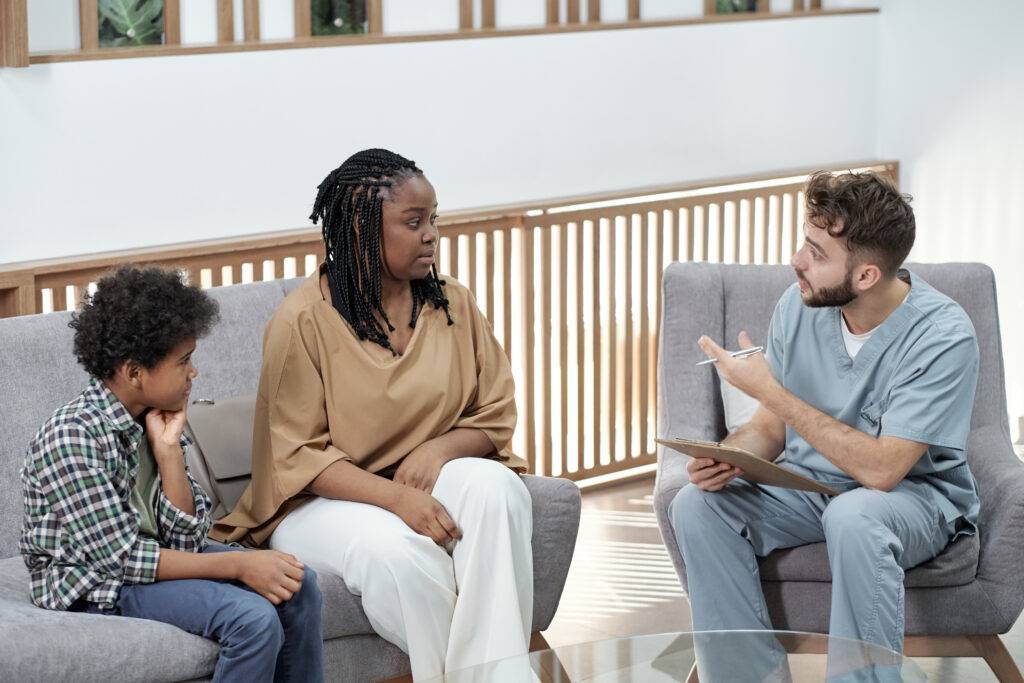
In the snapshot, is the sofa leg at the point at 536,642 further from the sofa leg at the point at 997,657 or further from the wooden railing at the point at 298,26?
the wooden railing at the point at 298,26

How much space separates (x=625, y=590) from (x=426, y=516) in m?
1.17

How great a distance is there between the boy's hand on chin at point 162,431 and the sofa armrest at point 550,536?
653 millimetres

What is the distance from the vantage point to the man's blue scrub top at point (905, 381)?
2.53 meters

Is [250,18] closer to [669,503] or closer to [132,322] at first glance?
[132,322]

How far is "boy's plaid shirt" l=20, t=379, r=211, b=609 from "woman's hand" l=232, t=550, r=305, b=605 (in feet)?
0.45

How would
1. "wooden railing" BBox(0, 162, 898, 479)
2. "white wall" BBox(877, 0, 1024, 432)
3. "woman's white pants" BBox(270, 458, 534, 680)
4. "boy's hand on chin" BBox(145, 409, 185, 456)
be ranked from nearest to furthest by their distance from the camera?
"boy's hand on chin" BBox(145, 409, 185, 456) < "woman's white pants" BBox(270, 458, 534, 680) < "wooden railing" BBox(0, 162, 898, 479) < "white wall" BBox(877, 0, 1024, 432)

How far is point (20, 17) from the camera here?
2994 mm

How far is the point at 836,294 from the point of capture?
8.55 feet

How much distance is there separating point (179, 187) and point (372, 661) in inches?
54.8

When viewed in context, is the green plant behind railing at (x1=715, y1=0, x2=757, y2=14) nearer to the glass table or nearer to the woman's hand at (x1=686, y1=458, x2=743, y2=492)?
the woman's hand at (x1=686, y1=458, x2=743, y2=492)

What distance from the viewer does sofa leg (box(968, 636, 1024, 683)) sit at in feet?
8.57

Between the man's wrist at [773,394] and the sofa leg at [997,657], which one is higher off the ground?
the man's wrist at [773,394]

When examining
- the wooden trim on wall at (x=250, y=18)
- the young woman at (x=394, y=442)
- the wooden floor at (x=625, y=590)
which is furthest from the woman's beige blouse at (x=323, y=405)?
the wooden trim on wall at (x=250, y=18)

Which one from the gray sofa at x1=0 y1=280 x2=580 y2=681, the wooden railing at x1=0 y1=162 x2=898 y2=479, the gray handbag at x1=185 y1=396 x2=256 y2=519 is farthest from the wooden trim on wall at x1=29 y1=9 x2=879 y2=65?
the gray handbag at x1=185 y1=396 x2=256 y2=519
